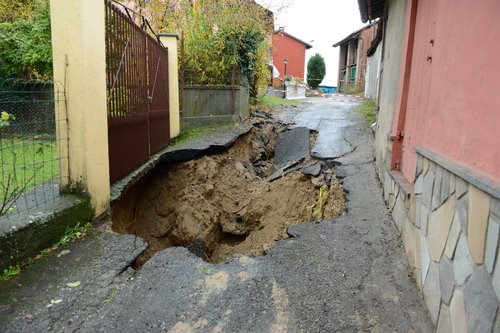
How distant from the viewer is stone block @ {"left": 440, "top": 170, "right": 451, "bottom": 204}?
262 centimetres

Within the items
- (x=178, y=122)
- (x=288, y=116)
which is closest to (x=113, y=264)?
(x=178, y=122)

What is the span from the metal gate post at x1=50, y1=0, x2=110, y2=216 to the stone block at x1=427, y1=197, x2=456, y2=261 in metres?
3.39

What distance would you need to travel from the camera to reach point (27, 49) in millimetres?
8672

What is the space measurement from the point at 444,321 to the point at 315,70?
39274mm

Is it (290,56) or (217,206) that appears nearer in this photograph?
(217,206)

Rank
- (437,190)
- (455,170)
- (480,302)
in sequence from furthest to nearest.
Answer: (437,190) < (455,170) < (480,302)

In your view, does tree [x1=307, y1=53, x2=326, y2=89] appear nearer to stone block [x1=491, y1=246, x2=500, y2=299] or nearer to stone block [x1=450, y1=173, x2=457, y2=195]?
stone block [x1=450, y1=173, x2=457, y2=195]

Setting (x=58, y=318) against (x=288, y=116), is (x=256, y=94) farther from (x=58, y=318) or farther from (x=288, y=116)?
(x=58, y=318)

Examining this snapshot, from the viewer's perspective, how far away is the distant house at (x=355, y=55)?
30545 millimetres

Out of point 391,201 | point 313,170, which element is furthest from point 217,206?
point 391,201

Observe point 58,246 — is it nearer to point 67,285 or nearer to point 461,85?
point 67,285

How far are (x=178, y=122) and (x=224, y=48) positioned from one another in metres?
2.90

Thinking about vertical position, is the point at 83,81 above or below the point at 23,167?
above

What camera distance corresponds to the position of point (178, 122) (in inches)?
349
